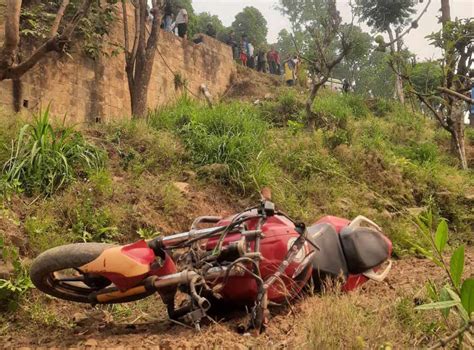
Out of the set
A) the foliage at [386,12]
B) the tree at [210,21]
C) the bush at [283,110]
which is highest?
the tree at [210,21]

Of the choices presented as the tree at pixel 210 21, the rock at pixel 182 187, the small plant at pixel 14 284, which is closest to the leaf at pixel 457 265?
the small plant at pixel 14 284

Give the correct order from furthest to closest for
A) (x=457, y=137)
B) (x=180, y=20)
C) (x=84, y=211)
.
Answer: (x=180, y=20) < (x=457, y=137) < (x=84, y=211)

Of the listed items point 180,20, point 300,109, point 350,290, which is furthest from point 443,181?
point 180,20

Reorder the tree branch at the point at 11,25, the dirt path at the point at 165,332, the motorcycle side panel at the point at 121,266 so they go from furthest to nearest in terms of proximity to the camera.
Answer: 1. the tree branch at the point at 11,25
2. the motorcycle side panel at the point at 121,266
3. the dirt path at the point at 165,332

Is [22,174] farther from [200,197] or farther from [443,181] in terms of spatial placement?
[443,181]

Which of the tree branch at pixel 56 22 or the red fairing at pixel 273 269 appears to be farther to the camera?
the tree branch at pixel 56 22

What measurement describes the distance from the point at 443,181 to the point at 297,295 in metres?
4.61

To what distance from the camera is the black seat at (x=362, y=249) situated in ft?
9.66

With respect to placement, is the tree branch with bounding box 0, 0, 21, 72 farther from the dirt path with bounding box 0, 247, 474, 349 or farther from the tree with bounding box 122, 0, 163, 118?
the tree with bounding box 122, 0, 163, 118

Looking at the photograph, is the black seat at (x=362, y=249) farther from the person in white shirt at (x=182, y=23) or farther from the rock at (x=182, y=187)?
the person in white shirt at (x=182, y=23)

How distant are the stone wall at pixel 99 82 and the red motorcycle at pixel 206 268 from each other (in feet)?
14.6

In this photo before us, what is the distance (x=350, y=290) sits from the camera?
298cm

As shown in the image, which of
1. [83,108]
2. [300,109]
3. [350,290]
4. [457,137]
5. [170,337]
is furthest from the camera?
[300,109]

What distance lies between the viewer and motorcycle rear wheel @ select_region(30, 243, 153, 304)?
241 cm
